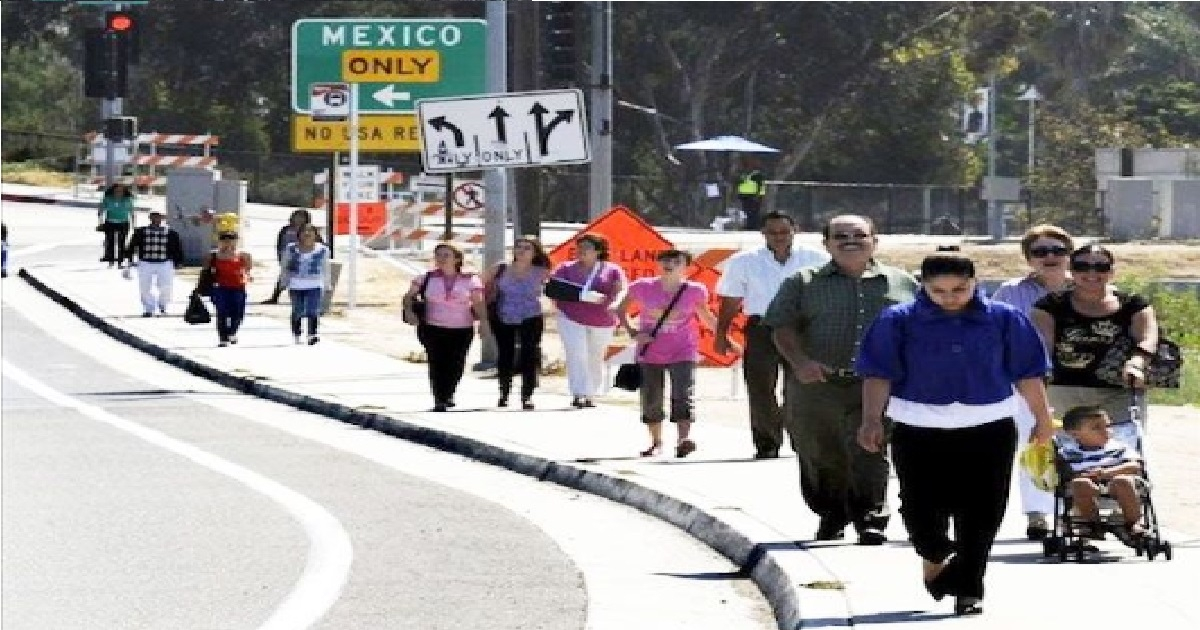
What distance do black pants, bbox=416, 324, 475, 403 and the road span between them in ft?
3.06

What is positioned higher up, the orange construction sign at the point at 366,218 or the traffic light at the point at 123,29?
the traffic light at the point at 123,29

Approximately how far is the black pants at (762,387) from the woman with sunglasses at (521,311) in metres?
5.50

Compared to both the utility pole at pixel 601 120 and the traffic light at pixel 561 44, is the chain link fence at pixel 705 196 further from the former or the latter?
the traffic light at pixel 561 44

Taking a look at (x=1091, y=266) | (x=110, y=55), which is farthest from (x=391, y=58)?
(x=1091, y=266)

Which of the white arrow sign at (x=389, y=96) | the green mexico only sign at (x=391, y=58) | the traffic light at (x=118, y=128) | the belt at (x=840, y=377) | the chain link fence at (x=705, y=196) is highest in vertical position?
the green mexico only sign at (x=391, y=58)

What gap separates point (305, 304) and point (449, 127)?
548 cm

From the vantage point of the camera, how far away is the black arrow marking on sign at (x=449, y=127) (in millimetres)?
28078

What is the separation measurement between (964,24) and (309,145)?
136 ft

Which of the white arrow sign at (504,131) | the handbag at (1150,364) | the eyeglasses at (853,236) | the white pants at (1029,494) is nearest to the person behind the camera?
the handbag at (1150,364)

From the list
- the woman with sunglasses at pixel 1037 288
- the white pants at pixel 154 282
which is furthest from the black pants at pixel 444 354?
the white pants at pixel 154 282

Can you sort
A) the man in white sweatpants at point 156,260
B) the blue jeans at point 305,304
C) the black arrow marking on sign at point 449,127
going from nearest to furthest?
1. the black arrow marking on sign at point 449,127
2. the blue jeans at point 305,304
3. the man in white sweatpants at point 156,260

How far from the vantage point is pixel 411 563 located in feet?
46.2

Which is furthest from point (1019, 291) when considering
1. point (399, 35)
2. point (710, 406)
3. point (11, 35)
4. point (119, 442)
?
point (11, 35)

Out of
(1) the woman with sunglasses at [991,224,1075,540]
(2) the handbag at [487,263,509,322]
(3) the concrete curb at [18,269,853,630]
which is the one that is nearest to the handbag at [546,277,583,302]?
(2) the handbag at [487,263,509,322]
